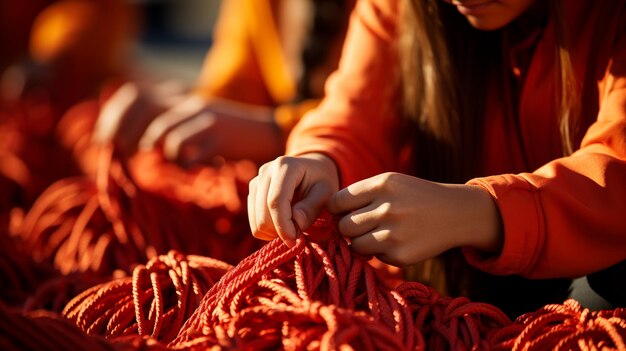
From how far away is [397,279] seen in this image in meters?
0.97

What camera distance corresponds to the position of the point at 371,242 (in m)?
0.68

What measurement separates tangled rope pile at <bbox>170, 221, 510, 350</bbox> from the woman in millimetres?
25

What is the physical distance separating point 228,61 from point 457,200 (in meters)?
1.24

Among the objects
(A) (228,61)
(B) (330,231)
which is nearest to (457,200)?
(B) (330,231)

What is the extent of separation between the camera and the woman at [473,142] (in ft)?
2.27

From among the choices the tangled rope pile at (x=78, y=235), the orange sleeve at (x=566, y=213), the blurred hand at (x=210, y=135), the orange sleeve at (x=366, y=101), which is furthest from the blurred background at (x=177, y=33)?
the orange sleeve at (x=566, y=213)

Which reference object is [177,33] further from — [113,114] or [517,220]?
[517,220]

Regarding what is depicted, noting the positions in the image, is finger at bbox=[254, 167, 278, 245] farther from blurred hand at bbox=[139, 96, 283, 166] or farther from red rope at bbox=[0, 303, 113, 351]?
blurred hand at bbox=[139, 96, 283, 166]

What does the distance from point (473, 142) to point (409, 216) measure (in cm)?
26

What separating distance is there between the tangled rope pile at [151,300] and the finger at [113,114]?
2.23 ft

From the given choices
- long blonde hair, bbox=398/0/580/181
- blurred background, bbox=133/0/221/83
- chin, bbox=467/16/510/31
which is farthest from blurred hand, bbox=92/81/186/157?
blurred background, bbox=133/0/221/83

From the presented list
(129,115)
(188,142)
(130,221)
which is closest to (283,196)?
(130,221)

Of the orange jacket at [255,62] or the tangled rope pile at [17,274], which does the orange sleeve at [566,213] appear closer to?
the tangled rope pile at [17,274]

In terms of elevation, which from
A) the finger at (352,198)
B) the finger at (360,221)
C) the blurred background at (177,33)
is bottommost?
the blurred background at (177,33)
